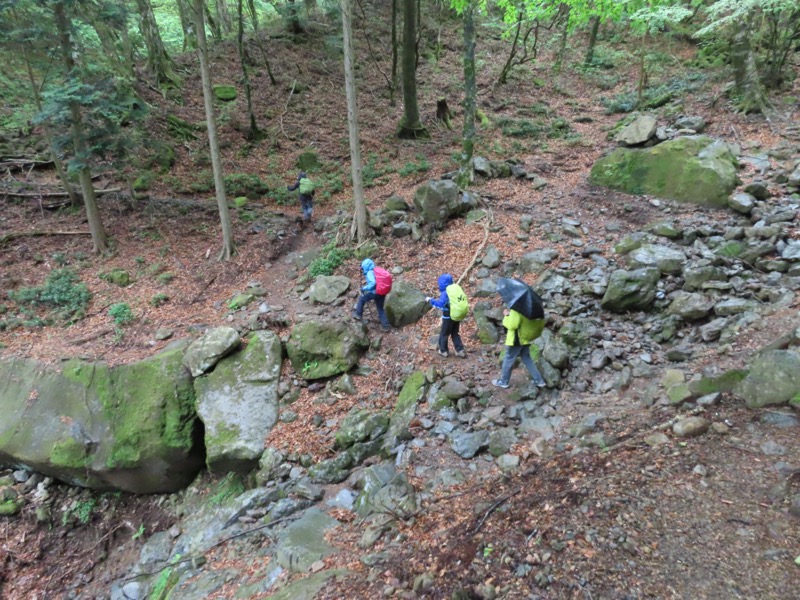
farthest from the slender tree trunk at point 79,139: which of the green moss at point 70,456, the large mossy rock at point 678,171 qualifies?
the large mossy rock at point 678,171

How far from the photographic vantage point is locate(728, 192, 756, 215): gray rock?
8148 mm

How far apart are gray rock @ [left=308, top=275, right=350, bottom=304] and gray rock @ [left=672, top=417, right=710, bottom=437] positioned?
22.3ft

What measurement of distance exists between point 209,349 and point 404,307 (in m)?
3.93

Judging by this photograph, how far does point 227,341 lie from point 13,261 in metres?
7.48

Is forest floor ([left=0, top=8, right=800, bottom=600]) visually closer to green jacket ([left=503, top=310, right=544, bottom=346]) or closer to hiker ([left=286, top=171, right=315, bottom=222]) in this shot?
hiker ([left=286, top=171, right=315, bottom=222])

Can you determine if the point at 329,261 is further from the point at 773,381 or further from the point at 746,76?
the point at 746,76

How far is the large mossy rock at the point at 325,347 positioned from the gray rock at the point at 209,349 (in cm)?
111

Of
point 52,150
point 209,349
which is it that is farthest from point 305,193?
point 52,150

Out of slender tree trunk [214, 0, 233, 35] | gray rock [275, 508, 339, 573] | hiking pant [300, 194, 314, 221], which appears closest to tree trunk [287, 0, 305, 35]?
slender tree trunk [214, 0, 233, 35]

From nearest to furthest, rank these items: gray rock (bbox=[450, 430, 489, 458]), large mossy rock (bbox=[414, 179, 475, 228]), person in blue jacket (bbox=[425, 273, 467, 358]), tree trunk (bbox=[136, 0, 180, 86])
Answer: gray rock (bbox=[450, 430, 489, 458]) < person in blue jacket (bbox=[425, 273, 467, 358]) < large mossy rock (bbox=[414, 179, 475, 228]) < tree trunk (bbox=[136, 0, 180, 86])

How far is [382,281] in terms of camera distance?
327 inches

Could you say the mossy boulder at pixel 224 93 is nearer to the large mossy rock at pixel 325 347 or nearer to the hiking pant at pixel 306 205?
the hiking pant at pixel 306 205

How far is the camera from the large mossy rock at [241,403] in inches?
289

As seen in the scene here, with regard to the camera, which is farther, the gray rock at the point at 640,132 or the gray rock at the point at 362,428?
the gray rock at the point at 640,132
